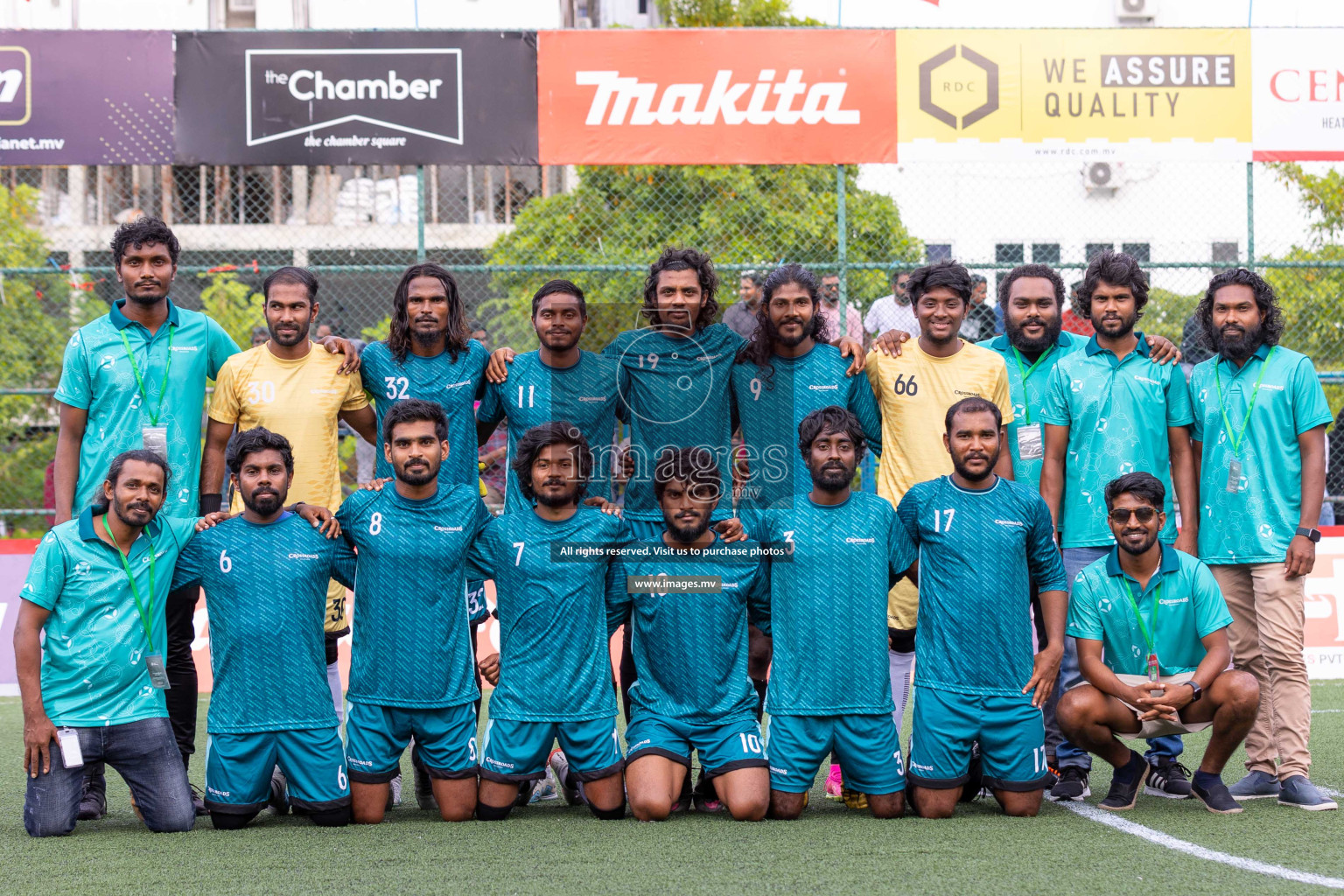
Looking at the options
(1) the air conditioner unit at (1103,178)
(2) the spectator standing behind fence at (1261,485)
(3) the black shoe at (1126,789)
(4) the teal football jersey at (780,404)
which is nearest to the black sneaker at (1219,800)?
(3) the black shoe at (1126,789)

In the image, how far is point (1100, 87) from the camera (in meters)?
9.86

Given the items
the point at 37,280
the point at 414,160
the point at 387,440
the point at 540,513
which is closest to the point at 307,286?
the point at 387,440

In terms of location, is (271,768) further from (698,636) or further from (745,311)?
(745,311)

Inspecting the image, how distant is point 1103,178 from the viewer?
2367 centimetres

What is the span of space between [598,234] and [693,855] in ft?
39.3

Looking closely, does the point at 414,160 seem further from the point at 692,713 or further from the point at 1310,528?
the point at 1310,528

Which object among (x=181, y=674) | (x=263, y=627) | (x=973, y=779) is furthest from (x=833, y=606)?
(x=181, y=674)

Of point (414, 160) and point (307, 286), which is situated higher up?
point (414, 160)

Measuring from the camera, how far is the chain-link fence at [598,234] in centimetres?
1171

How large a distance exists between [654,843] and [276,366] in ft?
8.75

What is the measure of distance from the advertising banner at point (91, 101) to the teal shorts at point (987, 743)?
7404 millimetres

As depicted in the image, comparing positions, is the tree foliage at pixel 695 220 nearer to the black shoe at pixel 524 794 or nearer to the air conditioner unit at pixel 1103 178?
the air conditioner unit at pixel 1103 178

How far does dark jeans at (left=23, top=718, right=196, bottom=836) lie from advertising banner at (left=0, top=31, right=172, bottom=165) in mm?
5964

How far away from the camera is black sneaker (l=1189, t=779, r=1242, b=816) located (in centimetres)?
497
